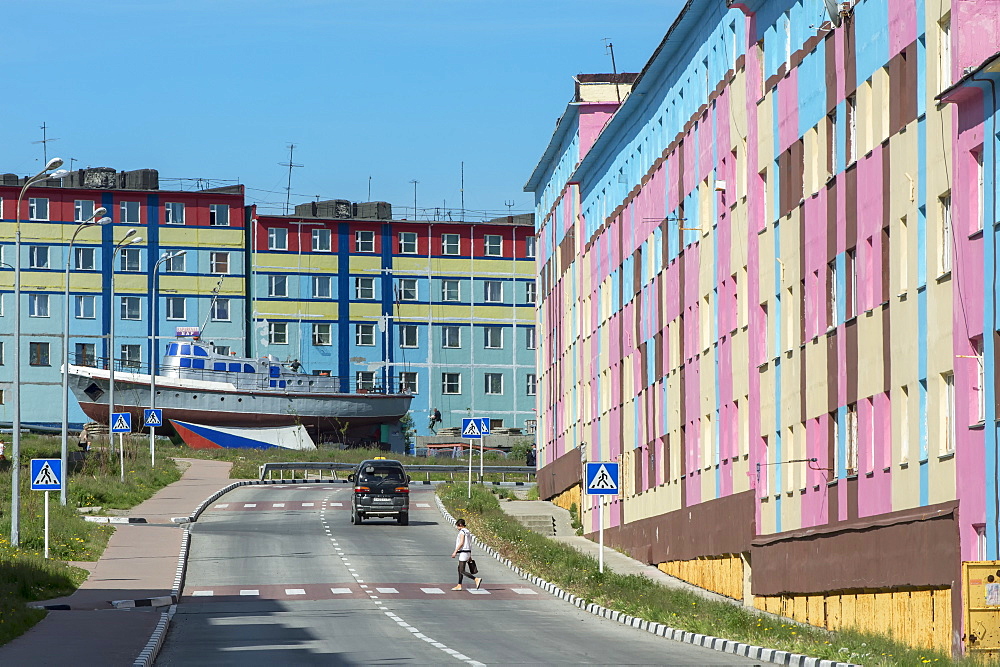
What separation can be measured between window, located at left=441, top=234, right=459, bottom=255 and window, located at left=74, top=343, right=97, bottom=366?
23.6 metres

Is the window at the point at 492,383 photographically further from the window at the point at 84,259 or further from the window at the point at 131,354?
the window at the point at 84,259

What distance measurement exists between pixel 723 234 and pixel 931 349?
46.1 feet

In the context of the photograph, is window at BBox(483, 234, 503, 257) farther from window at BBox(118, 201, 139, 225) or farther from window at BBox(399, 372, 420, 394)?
window at BBox(118, 201, 139, 225)

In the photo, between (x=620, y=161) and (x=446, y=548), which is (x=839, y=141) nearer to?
(x=446, y=548)

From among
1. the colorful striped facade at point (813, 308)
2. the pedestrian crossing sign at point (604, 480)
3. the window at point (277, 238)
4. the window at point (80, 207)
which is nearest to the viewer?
the colorful striped facade at point (813, 308)

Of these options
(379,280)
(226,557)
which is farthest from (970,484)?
(379,280)

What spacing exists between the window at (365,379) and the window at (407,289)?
5.39m

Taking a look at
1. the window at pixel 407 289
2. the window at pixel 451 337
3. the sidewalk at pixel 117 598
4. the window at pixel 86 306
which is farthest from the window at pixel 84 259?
the sidewalk at pixel 117 598

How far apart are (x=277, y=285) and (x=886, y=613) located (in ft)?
259

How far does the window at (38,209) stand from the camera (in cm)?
9938

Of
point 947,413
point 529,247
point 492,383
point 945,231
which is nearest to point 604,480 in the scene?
point 947,413

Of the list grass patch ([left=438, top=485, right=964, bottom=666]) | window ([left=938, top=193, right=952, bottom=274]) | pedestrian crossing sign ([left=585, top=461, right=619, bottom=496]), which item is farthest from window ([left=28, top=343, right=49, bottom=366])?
window ([left=938, top=193, right=952, bottom=274])

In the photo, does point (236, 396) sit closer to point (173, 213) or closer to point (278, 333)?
point (278, 333)

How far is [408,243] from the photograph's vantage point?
105 m
